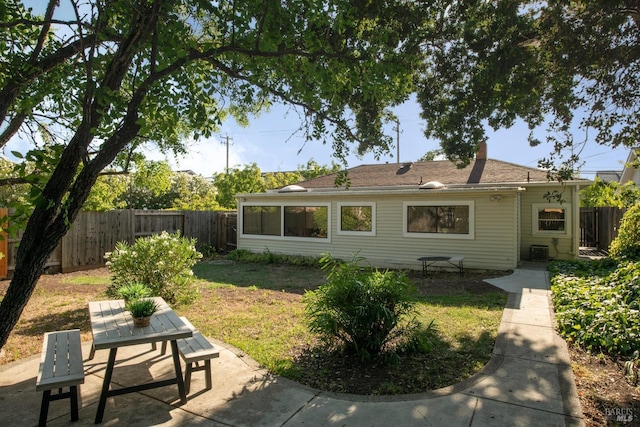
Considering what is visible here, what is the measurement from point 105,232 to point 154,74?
34.3 ft

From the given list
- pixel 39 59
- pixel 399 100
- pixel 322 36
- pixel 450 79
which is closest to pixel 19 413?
pixel 39 59

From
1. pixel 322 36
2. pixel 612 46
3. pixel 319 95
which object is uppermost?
pixel 612 46

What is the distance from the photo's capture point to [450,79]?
6734 mm

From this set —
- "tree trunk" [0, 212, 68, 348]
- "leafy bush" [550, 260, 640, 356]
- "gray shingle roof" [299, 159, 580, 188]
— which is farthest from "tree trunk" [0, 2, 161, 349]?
"gray shingle roof" [299, 159, 580, 188]

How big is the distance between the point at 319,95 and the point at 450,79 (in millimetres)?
3149

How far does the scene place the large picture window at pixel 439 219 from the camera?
11148mm

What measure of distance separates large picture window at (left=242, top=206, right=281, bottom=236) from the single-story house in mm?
41

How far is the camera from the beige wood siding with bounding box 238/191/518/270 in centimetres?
1055

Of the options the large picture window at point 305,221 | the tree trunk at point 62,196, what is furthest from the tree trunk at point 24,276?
the large picture window at point 305,221

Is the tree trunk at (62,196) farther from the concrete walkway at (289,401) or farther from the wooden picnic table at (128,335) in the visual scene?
the concrete walkway at (289,401)

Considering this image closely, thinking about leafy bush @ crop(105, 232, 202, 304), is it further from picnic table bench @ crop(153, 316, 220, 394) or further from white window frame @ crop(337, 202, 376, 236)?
white window frame @ crop(337, 202, 376, 236)

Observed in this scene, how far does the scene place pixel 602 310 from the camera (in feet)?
16.5

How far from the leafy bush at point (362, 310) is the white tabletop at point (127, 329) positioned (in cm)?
153

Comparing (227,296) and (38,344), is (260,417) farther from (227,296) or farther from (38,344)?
(227,296)
